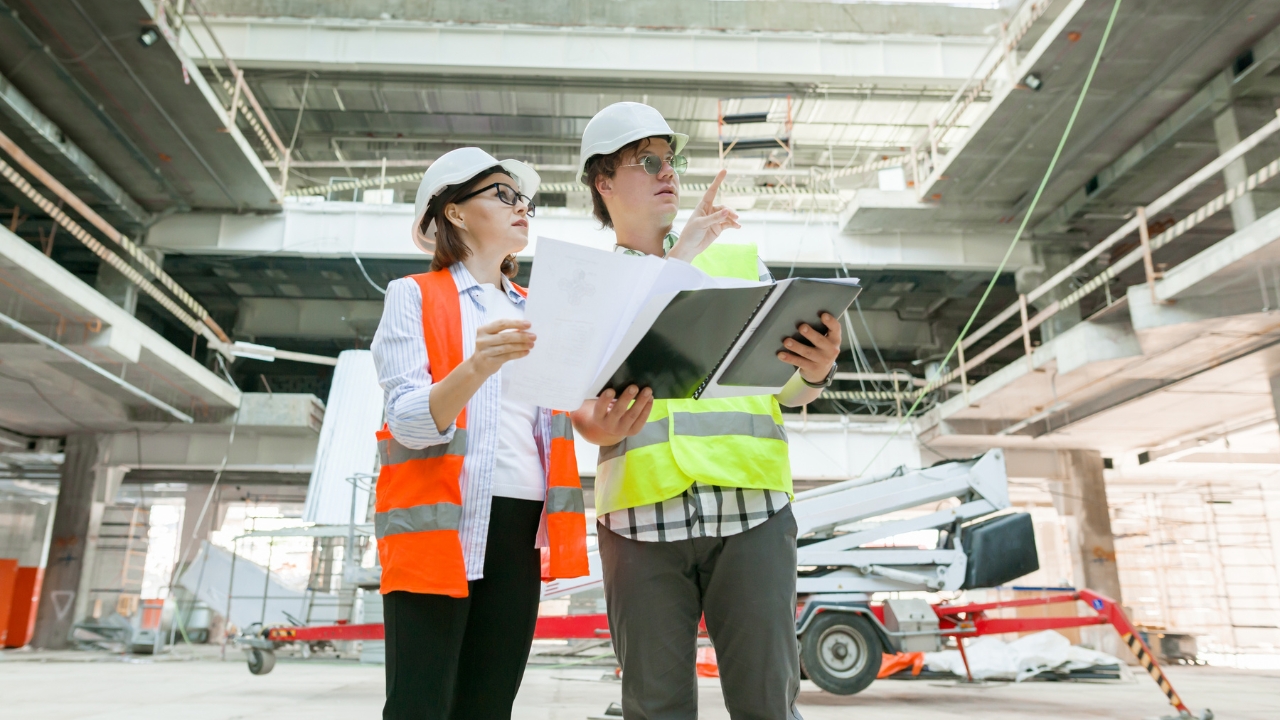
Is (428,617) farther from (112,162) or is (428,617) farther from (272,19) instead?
(272,19)

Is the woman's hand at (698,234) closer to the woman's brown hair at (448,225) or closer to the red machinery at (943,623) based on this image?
the woman's brown hair at (448,225)

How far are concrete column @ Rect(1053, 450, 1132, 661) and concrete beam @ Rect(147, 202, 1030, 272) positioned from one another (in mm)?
4621

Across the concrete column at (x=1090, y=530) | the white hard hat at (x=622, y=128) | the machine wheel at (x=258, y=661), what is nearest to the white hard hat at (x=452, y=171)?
the white hard hat at (x=622, y=128)

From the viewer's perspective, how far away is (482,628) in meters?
1.61

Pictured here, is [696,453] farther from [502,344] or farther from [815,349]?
[502,344]

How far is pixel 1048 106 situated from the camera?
9672 mm

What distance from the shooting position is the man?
1582 millimetres

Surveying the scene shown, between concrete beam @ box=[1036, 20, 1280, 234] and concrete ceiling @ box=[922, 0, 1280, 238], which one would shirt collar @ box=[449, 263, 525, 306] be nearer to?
concrete ceiling @ box=[922, 0, 1280, 238]

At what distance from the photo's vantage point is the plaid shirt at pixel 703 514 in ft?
5.35

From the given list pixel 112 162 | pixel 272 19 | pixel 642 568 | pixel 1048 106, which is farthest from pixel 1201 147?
pixel 112 162

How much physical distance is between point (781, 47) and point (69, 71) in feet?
30.9

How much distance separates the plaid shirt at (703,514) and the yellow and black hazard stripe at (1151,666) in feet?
15.7

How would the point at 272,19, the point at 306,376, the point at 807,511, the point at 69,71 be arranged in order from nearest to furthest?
the point at 807,511
the point at 69,71
the point at 272,19
the point at 306,376

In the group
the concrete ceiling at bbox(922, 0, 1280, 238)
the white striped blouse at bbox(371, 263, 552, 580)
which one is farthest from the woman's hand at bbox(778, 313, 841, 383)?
the concrete ceiling at bbox(922, 0, 1280, 238)
